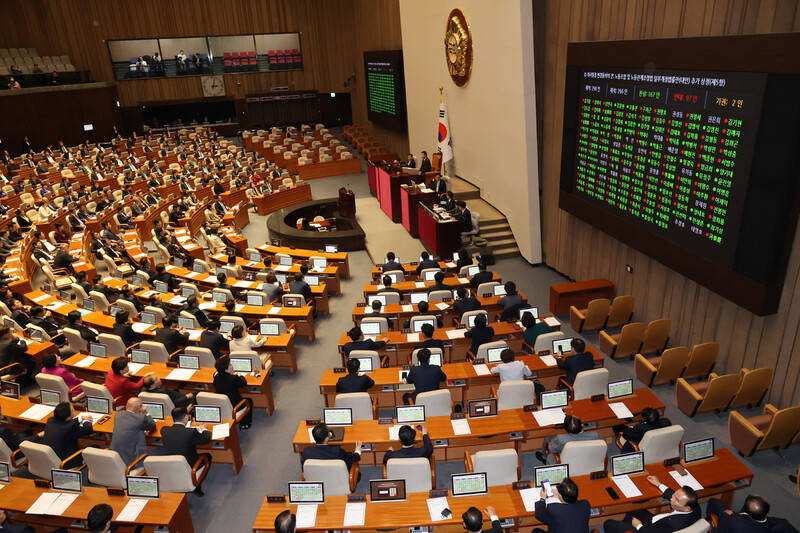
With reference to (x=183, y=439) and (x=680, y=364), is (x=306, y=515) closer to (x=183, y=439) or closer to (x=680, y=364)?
(x=183, y=439)

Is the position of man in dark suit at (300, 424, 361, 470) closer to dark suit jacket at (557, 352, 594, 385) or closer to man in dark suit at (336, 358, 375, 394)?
man in dark suit at (336, 358, 375, 394)

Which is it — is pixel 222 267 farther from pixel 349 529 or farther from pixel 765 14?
pixel 765 14

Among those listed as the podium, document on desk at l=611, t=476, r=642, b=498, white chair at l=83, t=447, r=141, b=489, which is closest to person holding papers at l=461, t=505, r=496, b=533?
document on desk at l=611, t=476, r=642, b=498

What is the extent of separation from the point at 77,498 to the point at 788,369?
9565mm

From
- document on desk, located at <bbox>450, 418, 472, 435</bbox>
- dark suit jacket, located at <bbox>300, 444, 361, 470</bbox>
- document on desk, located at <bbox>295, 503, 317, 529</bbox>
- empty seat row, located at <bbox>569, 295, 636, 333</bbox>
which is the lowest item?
empty seat row, located at <bbox>569, 295, 636, 333</bbox>

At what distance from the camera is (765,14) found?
7.25m

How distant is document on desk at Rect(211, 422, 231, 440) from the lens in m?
7.02

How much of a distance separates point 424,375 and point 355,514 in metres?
2.41

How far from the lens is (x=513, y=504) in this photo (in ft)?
18.9

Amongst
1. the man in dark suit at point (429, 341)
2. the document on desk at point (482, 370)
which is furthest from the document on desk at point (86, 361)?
the document on desk at point (482, 370)

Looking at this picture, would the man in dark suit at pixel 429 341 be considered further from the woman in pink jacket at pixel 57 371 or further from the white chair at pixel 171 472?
the woman in pink jacket at pixel 57 371

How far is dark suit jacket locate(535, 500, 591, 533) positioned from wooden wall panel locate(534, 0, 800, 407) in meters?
4.43

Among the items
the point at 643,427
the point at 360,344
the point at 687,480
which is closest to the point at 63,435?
the point at 360,344

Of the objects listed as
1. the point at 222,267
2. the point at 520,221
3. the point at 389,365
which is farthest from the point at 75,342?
the point at 520,221
